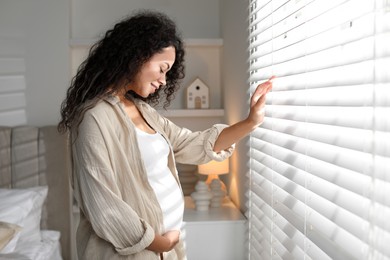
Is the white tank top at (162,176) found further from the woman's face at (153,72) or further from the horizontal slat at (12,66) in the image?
the horizontal slat at (12,66)

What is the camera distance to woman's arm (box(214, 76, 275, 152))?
1.72 m

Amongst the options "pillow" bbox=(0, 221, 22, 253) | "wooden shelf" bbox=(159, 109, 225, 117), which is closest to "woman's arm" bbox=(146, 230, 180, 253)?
"pillow" bbox=(0, 221, 22, 253)

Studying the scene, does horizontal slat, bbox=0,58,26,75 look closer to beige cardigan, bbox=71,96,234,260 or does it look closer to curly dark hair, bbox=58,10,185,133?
curly dark hair, bbox=58,10,185,133

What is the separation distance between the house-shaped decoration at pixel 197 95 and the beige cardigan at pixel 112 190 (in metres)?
1.84

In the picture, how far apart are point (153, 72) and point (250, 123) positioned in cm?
39

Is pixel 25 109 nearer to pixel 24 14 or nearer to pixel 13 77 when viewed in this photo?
pixel 13 77

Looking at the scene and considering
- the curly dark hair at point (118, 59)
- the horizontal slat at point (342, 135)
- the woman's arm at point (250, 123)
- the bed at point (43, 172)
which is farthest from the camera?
the bed at point (43, 172)

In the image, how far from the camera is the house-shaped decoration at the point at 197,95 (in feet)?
11.4

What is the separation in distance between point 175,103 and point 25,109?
1.01 m

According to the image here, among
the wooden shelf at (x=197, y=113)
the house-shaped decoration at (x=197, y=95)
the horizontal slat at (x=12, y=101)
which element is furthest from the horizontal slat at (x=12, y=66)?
the house-shaped decoration at (x=197, y=95)

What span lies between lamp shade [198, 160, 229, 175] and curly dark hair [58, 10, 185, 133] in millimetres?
1561

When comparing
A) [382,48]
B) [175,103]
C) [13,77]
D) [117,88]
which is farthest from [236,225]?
[382,48]

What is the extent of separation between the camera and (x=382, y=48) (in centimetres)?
105

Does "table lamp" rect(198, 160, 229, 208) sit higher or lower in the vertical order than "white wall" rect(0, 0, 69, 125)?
lower
